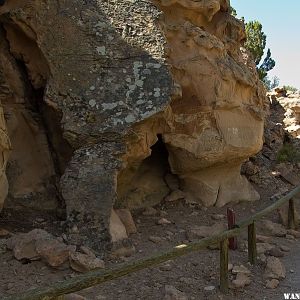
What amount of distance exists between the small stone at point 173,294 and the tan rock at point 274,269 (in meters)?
1.11

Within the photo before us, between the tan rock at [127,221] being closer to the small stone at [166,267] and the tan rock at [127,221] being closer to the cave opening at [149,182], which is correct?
the cave opening at [149,182]

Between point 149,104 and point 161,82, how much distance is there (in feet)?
1.13

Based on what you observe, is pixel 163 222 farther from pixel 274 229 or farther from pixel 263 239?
pixel 274 229

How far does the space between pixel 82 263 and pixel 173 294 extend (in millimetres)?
895

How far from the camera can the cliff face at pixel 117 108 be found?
5.03m

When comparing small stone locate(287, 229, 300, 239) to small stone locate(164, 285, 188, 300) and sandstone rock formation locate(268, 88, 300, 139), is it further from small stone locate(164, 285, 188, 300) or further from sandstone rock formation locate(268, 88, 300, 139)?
sandstone rock formation locate(268, 88, 300, 139)

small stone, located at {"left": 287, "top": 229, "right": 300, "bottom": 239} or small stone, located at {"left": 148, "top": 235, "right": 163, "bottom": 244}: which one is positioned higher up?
small stone, located at {"left": 148, "top": 235, "right": 163, "bottom": 244}

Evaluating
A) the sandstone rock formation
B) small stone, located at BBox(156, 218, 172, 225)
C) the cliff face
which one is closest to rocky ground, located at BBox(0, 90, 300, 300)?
small stone, located at BBox(156, 218, 172, 225)

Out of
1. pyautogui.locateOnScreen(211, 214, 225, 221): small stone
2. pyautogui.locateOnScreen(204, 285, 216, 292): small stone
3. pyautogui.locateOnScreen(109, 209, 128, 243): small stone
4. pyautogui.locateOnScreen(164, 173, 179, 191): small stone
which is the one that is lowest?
pyautogui.locateOnScreen(204, 285, 216, 292): small stone

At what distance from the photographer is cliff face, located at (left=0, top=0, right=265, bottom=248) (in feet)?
16.5

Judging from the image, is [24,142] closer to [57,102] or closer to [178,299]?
[57,102]

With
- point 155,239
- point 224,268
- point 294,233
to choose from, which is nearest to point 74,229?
point 155,239

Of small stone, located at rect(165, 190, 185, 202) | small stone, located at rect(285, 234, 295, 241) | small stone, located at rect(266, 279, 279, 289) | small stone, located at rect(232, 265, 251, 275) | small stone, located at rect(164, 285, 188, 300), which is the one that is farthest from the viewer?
small stone, located at rect(165, 190, 185, 202)

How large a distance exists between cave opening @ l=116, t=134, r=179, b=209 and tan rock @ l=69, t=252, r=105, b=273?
6.42 feet
